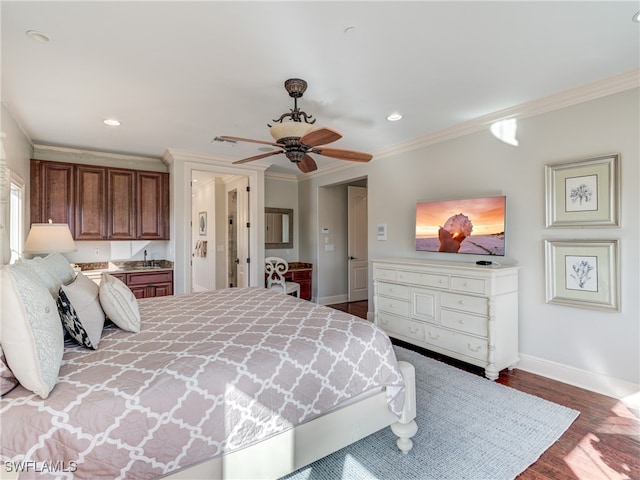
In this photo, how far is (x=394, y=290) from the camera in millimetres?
3857

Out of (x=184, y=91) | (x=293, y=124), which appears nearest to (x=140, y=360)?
(x=293, y=124)

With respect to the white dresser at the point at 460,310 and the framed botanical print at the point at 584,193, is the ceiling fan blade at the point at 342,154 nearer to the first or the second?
the white dresser at the point at 460,310

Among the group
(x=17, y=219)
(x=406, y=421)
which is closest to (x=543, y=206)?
(x=406, y=421)

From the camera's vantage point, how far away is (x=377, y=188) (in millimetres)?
4762

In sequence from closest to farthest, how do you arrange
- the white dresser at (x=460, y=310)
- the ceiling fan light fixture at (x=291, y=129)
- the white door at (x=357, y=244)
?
the ceiling fan light fixture at (x=291, y=129)
the white dresser at (x=460, y=310)
the white door at (x=357, y=244)

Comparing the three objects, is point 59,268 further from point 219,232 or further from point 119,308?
point 219,232

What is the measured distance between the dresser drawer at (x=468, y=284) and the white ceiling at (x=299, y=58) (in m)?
1.70

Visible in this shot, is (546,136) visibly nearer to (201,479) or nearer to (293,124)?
(293,124)

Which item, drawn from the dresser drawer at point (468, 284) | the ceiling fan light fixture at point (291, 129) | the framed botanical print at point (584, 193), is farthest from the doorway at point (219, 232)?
the framed botanical print at point (584, 193)

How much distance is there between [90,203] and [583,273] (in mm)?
5656

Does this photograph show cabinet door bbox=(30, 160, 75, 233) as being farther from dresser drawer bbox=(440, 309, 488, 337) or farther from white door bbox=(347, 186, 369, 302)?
dresser drawer bbox=(440, 309, 488, 337)

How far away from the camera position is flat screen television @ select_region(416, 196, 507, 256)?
10.6ft

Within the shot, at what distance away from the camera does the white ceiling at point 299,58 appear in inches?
70.5

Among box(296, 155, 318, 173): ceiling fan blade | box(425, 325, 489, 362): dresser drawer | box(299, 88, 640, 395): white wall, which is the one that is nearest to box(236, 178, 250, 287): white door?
box(296, 155, 318, 173): ceiling fan blade
